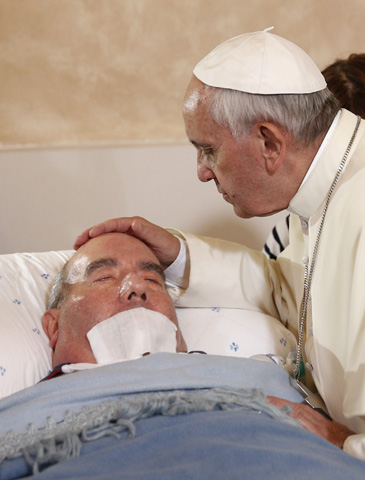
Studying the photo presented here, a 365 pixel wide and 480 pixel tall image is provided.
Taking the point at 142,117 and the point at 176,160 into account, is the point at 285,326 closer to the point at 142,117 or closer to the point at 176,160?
the point at 176,160

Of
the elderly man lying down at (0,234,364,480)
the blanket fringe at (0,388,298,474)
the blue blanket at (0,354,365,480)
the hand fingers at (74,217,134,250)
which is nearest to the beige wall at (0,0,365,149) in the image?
the hand fingers at (74,217,134,250)

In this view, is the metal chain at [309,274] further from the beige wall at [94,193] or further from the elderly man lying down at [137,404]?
the beige wall at [94,193]

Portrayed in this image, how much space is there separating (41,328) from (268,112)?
2.92 ft

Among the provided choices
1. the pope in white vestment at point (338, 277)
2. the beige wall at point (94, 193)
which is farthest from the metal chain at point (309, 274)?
the beige wall at point (94, 193)

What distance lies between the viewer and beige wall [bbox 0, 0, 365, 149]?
2727mm

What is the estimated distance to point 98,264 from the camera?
187cm

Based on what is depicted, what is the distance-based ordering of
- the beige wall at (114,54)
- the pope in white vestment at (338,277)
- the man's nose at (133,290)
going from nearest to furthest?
the pope in white vestment at (338,277) → the man's nose at (133,290) → the beige wall at (114,54)

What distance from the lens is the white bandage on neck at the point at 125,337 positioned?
1.73 m

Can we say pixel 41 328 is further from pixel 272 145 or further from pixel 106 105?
pixel 106 105

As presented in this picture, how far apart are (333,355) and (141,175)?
1400 millimetres

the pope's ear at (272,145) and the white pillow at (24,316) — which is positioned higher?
the pope's ear at (272,145)

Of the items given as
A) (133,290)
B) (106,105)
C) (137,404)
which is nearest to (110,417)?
(137,404)

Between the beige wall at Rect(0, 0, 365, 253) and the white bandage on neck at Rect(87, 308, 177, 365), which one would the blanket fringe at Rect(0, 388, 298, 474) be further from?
the beige wall at Rect(0, 0, 365, 253)

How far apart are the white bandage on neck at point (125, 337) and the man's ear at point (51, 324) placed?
0.18 metres
